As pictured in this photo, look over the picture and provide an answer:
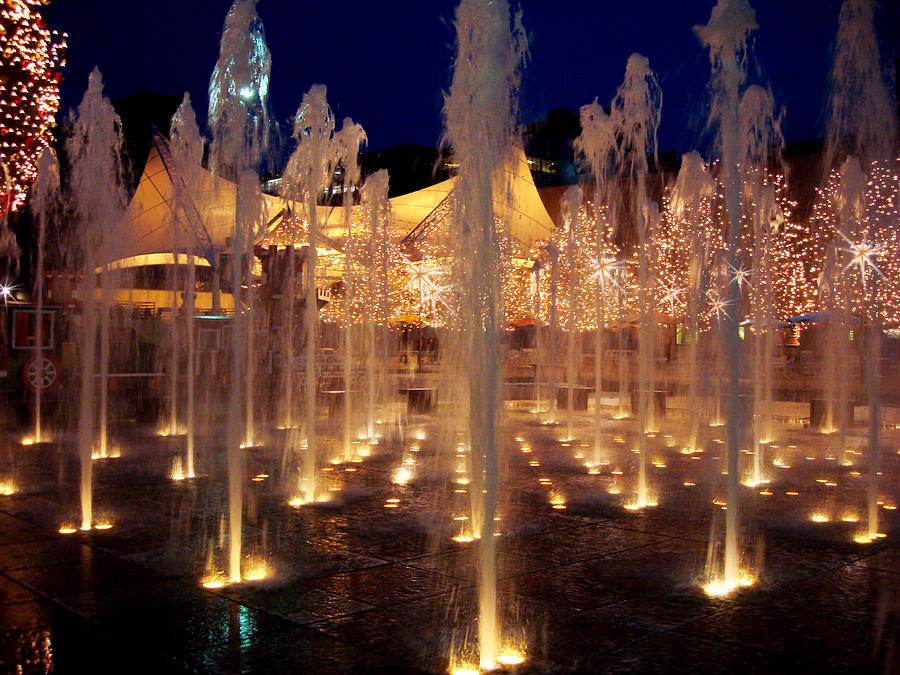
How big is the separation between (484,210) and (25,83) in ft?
54.5

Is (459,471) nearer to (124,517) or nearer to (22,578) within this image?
(124,517)

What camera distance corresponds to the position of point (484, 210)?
4.65 meters

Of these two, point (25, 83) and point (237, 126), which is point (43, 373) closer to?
point (25, 83)

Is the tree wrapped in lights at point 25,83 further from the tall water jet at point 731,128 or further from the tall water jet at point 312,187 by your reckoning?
the tall water jet at point 731,128

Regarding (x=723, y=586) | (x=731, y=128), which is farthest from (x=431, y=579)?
(x=731, y=128)

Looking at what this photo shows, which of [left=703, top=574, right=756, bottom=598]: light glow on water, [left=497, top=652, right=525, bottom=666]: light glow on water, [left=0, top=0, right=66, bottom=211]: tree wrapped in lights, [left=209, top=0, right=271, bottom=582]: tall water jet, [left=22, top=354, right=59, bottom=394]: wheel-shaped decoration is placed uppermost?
[left=0, top=0, right=66, bottom=211]: tree wrapped in lights

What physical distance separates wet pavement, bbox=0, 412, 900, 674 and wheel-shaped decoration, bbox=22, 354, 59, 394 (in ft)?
25.9

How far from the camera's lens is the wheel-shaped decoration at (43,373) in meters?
16.4

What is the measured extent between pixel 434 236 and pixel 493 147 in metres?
30.4

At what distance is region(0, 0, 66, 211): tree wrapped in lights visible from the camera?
683 inches

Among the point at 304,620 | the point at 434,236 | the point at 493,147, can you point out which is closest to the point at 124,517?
the point at 304,620

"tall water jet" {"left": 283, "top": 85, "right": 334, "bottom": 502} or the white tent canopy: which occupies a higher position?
the white tent canopy

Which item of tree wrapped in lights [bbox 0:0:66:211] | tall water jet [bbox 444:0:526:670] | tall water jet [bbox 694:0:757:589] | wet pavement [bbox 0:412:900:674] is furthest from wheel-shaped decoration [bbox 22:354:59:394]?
tall water jet [bbox 694:0:757:589]

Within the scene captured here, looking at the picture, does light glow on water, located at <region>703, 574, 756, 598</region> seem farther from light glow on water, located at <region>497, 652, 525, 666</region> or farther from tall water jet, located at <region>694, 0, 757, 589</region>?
light glow on water, located at <region>497, 652, 525, 666</region>
